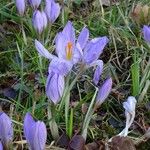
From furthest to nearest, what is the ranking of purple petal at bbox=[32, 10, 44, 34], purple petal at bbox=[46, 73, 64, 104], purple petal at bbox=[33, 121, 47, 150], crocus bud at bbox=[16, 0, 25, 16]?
crocus bud at bbox=[16, 0, 25, 16]
purple petal at bbox=[32, 10, 44, 34]
purple petal at bbox=[46, 73, 64, 104]
purple petal at bbox=[33, 121, 47, 150]

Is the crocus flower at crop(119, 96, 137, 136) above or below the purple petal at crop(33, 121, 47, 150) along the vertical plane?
below

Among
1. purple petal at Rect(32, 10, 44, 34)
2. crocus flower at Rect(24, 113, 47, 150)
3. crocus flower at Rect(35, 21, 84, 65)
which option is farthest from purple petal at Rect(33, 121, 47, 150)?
purple petal at Rect(32, 10, 44, 34)

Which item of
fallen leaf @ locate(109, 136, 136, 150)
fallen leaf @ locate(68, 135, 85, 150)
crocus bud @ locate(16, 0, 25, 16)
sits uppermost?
crocus bud @ locate(16, 0, 25, 16)

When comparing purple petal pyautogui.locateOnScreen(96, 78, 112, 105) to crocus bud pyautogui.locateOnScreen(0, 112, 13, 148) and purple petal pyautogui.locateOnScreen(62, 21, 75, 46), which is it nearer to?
purple petal pyautogui.locateOnScreen(62, 21, 75, 46)

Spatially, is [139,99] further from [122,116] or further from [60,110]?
[60,110]

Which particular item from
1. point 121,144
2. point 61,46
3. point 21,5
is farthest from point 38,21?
point 121,144

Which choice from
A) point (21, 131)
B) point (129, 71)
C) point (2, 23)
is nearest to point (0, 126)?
point (21, 131)

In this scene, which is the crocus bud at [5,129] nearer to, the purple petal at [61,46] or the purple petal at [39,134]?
the purple petal at [39,134]
